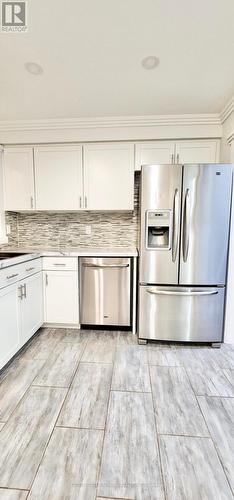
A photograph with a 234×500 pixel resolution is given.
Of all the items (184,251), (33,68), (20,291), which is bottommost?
(20,291)

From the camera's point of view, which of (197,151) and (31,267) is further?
(197,151)

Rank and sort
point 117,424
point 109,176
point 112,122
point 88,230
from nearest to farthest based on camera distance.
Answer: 1. point 117,424
2. point 112,122
3. point 109,176
4. point 88,230

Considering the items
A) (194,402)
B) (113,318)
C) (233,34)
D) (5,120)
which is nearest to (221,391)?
(194,402)

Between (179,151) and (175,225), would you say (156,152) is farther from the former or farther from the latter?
(175,225)

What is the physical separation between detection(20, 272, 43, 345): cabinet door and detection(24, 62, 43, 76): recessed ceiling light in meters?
1.90

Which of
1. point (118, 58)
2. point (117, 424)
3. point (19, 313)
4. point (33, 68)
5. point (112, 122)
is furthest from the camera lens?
point (112, 122)

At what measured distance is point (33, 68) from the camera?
2174 millimetres

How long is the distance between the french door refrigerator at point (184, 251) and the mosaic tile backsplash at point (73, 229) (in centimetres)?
84

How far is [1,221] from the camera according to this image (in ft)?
10.0

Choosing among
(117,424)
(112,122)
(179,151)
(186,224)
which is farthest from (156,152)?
(117,424)

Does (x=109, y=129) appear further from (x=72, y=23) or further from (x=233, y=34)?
(x=233, y=34)

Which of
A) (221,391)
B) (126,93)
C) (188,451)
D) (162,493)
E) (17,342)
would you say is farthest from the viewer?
(126,93)

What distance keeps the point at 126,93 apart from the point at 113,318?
237cm

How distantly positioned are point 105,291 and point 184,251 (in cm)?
99
